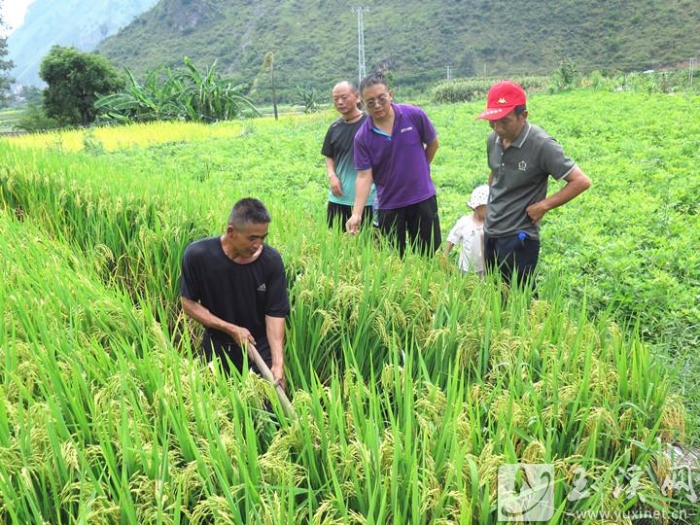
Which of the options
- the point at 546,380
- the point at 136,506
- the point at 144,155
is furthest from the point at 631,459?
the point at 144,155

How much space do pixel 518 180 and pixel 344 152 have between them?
154 centimetres

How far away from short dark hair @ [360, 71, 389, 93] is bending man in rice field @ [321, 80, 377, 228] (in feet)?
1.44

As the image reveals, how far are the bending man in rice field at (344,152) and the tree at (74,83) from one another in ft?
83.3

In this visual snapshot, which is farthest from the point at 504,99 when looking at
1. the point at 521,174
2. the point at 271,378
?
the point at 271,378

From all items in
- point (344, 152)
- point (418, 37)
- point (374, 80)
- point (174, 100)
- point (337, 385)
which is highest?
point (418, 37)

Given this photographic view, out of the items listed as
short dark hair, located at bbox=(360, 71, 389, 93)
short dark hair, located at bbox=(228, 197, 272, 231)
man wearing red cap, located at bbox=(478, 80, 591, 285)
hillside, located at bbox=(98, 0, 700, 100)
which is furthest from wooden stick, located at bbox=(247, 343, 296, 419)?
hillside, located at bbox=(98, 0, 700, 100)

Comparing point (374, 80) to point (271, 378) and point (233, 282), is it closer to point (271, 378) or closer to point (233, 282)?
point (233, 282)

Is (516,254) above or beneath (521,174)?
beneath

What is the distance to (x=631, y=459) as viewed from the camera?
5.79 ft

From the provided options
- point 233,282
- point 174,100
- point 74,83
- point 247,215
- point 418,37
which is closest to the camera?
point 247,215

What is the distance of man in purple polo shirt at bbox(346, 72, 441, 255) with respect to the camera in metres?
3.72

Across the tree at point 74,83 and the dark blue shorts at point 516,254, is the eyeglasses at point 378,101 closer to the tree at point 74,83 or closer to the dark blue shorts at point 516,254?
the dark blue shorts at point 516,254

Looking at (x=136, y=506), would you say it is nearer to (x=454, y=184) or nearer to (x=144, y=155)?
(x=454, y=184)

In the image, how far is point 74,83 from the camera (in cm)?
2647
